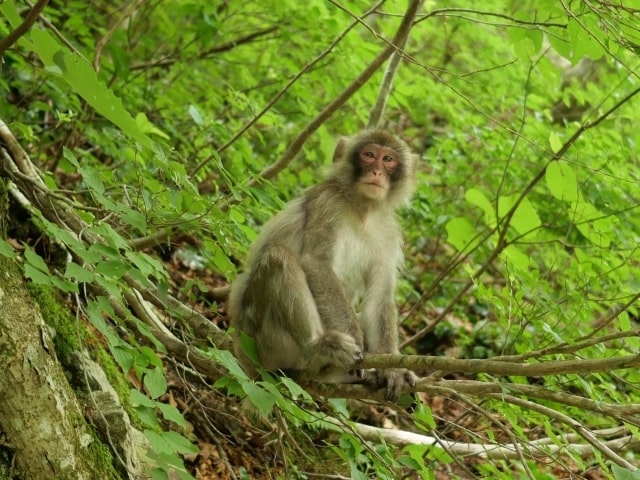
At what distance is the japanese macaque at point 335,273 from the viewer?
4723 millimetres

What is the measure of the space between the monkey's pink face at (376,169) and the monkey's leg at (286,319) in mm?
986

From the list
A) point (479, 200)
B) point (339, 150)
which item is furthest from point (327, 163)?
point (479, 200)

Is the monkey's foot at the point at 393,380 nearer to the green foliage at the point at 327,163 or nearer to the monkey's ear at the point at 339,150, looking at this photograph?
the green foliage at the point at 327,163

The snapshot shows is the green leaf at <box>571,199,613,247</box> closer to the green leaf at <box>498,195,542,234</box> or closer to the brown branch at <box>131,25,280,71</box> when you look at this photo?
the green leaf at <box>498,195,542,234</box>

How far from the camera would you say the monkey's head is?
555cm

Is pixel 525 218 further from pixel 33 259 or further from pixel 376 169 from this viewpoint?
pixel 33 259

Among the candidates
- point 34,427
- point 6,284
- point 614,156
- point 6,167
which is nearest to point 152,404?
point 34,427

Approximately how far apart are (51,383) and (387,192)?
329 cm

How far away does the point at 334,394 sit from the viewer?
440 cm

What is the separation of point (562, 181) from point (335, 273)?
6.45 ft

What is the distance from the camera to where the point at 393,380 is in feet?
14.8

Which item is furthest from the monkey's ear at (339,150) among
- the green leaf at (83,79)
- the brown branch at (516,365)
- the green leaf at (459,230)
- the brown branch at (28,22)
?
the green leaf at (83,79)

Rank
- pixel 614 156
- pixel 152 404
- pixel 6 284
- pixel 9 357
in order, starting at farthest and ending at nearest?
pixel 614 156 < pixel 6 284 < pixel 9 357 < pixel 152 404

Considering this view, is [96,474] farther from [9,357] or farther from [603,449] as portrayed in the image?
[603,449]
